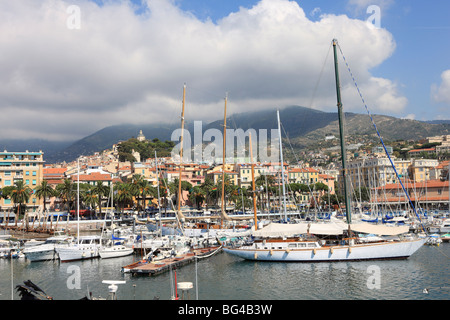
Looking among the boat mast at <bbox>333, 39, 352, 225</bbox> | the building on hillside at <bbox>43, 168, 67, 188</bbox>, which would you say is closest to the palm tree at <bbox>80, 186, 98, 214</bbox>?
the building on hillside at <bbox>43, 168, 67, 188</bbox>

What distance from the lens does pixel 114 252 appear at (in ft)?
123

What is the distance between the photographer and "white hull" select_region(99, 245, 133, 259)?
122 ft

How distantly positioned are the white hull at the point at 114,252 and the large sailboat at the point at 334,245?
36.9ft

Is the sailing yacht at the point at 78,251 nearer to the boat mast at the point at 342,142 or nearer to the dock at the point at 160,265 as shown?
the dock at the point at 160,265

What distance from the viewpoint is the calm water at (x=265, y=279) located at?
22125mm

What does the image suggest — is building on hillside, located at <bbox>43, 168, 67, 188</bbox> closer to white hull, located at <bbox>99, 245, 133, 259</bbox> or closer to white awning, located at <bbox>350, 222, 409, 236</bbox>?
white hull, located at <bbox>99, 245, 133, 259</bbox>

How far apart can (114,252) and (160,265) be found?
960 centimetres

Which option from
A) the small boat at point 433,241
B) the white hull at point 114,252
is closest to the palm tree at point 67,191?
the white hull at point 114,252

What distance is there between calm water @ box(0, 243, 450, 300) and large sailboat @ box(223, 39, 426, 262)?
698 millimetres

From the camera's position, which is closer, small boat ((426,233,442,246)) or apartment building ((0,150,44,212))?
small boat ((426,233,442,246))

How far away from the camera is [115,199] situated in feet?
262

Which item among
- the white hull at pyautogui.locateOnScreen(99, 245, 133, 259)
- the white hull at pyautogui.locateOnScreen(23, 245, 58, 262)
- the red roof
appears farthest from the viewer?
the red roof

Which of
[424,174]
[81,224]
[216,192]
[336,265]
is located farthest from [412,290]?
[424,174]

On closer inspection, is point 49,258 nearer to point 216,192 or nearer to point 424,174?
point 216,192
